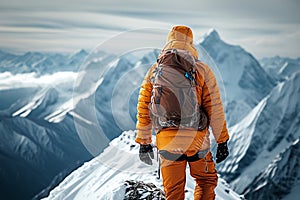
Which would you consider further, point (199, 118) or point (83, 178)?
point (83, 178)

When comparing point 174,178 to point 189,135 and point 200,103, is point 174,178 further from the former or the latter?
point 200,103

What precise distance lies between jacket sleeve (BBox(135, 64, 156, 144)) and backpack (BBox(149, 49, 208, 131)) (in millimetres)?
500

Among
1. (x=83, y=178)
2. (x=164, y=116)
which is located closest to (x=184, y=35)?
(x=164, y=116)

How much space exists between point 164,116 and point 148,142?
1.17 metres

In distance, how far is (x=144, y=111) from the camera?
7160mm

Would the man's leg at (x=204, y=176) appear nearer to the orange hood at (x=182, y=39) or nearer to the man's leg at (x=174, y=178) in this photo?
the man's leg at (x=174, y=178)

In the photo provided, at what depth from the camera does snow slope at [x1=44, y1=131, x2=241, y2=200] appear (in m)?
12.5

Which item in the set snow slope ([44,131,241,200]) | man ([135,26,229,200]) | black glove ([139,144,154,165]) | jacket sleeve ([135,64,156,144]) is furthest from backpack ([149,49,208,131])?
snow slope ([44,131,241,200])

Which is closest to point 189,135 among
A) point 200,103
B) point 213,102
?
point 200,103

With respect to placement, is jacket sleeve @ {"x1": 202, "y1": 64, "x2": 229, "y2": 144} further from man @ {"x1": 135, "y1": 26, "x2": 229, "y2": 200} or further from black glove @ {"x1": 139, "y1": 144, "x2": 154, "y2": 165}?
black glove @ {"x1": 139, "y1": 144, "x2": 154, "y2": 165}

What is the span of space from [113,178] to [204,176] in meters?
16.6

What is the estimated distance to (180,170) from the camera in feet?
22.8

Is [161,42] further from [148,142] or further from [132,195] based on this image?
[132,195]

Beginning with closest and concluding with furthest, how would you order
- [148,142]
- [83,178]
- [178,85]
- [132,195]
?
[178,85] → [148,142] → [132,195] → [83,178]
